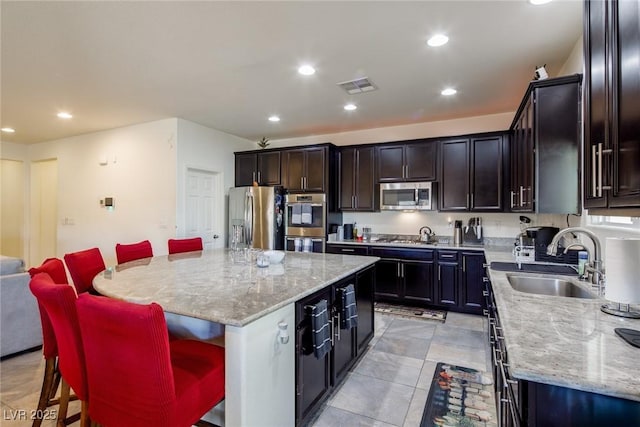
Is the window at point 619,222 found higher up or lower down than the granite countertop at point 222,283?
higher up

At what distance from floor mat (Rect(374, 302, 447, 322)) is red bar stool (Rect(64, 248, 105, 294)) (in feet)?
10.9

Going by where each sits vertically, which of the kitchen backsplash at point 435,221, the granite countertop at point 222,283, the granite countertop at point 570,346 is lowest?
the granite countertop at point 570,346

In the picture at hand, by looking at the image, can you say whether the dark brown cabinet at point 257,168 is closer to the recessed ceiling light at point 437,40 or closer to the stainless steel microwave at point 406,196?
the stainless steel microwave at point 406,196

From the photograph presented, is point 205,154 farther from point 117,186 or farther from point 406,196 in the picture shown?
point 406,196

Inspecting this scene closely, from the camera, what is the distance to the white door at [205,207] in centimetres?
495

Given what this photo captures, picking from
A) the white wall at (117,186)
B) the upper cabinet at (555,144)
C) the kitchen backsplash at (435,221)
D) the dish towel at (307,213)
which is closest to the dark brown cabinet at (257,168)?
the dish towel at (307,213)

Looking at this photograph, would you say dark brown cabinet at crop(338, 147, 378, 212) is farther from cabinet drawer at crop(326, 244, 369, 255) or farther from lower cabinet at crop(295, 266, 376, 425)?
lower cabinet at crop(295, 266, 376, 425)

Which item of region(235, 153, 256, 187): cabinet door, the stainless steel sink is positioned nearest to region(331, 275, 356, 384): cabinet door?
the stainless steel sink

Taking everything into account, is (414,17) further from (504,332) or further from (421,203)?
(421,203)

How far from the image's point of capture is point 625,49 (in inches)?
42.9

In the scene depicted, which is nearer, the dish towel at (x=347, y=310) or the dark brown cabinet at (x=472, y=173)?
the dish towel at (x=347, y=310)

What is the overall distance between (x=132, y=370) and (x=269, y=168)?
4573 mm

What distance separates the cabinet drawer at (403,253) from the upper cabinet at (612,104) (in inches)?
114

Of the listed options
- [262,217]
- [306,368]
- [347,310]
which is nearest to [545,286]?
[347,310]
